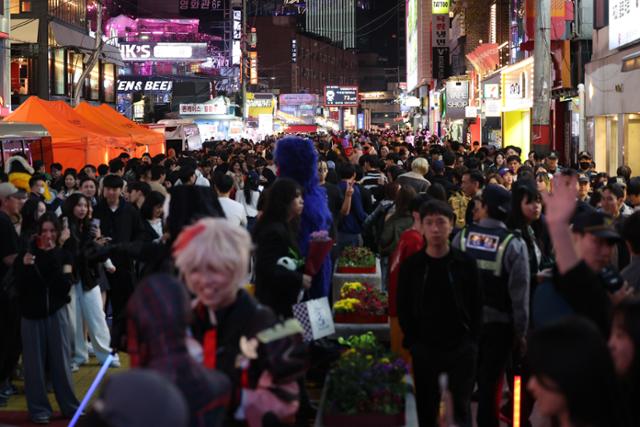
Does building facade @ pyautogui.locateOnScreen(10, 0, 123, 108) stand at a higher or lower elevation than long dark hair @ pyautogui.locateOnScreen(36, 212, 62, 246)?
higher

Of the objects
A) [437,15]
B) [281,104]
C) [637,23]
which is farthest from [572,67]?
[281,104]

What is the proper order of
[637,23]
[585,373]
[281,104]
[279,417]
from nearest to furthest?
1. [585,373]
2. [279,417]
3. [637,23]
4. [281,104]

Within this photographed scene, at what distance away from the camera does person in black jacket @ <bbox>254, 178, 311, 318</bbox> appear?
23.2 ft

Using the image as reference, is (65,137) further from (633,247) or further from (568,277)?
(568,277)

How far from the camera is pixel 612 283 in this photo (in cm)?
543

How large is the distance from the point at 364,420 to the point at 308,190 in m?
2.50

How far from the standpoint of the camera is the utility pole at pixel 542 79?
21188mm

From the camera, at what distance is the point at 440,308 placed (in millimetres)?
6910

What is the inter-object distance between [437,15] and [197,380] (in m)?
78.2

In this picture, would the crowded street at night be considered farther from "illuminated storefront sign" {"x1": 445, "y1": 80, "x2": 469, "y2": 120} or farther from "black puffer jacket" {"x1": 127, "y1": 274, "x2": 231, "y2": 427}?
"illuminated storefront sign" {"x1": 445, "y1": 80, "x2": 469, "y2": 120}

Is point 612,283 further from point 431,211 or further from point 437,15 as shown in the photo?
point 437,15

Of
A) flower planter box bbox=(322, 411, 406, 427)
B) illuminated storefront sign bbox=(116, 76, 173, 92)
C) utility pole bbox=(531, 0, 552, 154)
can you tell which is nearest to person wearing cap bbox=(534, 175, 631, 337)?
flower planter box bbox=(322, 411, 406, 427)

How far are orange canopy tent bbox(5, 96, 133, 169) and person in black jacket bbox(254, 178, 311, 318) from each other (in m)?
20.5

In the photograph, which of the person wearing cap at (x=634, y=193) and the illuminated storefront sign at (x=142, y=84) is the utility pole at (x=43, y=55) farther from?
the person wearing cap at (x=634, y=193)
